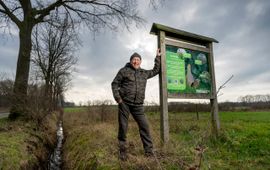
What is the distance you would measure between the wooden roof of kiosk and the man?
121 centimetres

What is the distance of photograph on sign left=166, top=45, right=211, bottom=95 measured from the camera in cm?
583

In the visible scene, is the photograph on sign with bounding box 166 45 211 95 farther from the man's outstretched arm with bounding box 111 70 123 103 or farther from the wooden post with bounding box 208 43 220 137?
the man's outstretched arm with bounding box 111 70 123 103

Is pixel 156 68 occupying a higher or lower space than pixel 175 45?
lower

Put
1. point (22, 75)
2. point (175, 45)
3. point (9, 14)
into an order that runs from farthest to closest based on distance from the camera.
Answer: point (9, 14) → point (22, 75) → point (175, 45)

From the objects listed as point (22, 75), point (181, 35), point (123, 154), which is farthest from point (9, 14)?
point (123, 154)

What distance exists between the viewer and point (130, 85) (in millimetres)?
4859

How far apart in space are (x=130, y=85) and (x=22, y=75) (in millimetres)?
9394

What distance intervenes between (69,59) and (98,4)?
10.8m

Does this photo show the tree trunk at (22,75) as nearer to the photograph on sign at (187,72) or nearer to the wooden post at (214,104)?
the photograph on sign at (187,72)

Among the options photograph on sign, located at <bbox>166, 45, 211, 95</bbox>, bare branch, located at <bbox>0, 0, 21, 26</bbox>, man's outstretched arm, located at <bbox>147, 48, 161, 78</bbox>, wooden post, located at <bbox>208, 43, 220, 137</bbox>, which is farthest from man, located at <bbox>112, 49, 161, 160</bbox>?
bare branch, located at <bbox>0, 0, 21, 26</bbox>

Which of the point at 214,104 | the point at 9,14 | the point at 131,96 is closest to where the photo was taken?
the point at 131,96

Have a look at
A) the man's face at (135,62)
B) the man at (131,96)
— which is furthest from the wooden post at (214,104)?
the man's face at (135,62)

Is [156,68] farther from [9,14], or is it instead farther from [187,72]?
[9,14]

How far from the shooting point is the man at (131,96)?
4820 millimetres
